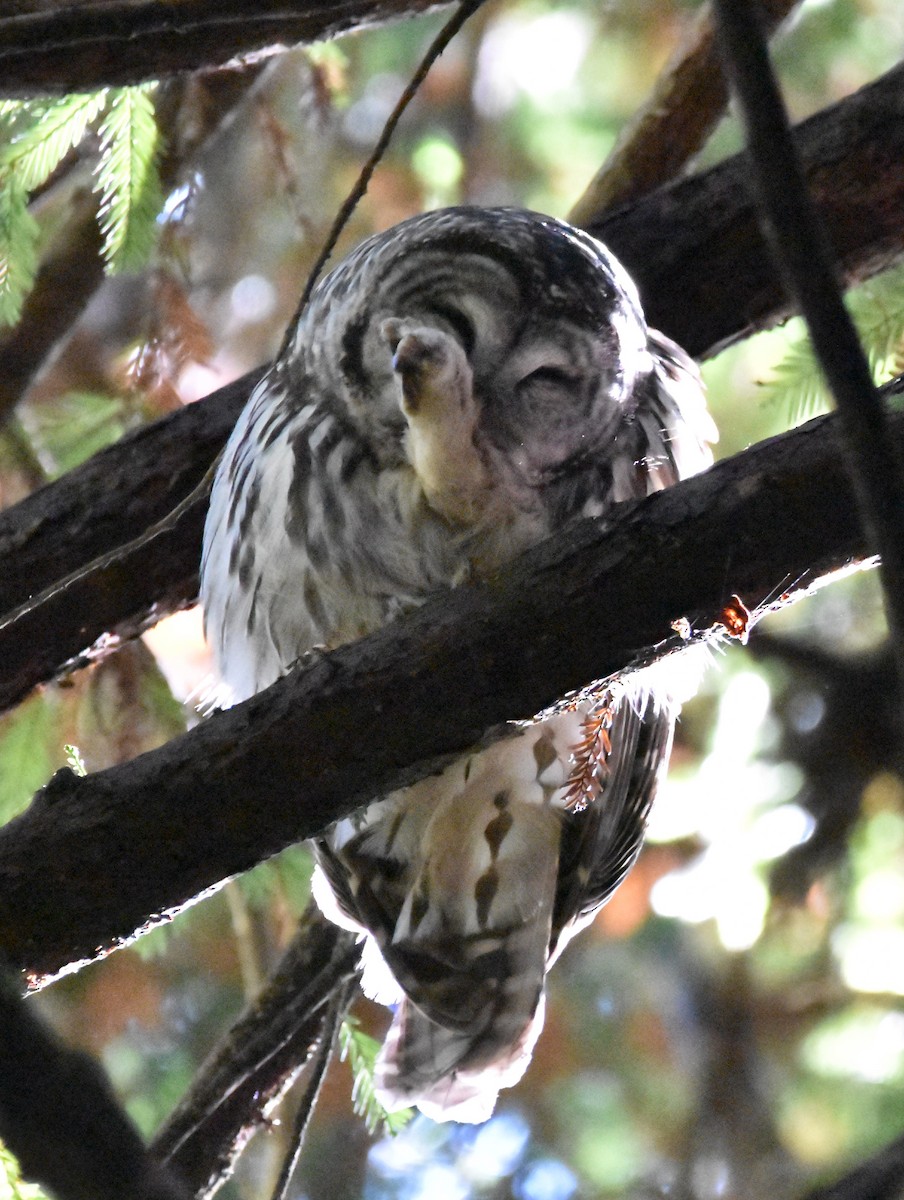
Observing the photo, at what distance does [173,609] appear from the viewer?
8.59 ft

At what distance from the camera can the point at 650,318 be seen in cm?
263

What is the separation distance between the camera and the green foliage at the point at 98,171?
230 cm

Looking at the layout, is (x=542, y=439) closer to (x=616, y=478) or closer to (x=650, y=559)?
(x=616, y=478)

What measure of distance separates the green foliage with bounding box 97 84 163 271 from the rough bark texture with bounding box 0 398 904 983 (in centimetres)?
110

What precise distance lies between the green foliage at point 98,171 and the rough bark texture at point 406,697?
1.09 metres

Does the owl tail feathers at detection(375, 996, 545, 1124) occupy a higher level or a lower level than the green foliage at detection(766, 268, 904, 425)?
lower

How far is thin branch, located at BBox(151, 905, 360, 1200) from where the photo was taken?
2234 mm

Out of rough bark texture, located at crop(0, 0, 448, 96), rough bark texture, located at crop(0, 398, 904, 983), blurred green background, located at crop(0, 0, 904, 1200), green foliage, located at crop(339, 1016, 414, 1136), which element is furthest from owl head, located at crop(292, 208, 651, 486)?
green foliage, located at crop(339, 1016, 414, 1136)

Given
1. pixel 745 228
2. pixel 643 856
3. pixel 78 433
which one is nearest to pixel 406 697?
pixel 745 228

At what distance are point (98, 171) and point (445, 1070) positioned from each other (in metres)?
1.53

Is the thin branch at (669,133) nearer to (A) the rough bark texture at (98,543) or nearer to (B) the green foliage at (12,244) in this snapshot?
(A) the rough bark texture at (98,543)

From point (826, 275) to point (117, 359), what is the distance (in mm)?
3962

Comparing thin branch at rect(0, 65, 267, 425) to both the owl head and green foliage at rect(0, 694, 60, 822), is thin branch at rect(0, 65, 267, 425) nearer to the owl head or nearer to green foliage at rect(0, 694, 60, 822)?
green foliage at rect(0, 694, 60, 822)

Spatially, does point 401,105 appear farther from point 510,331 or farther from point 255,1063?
point 255,1063
